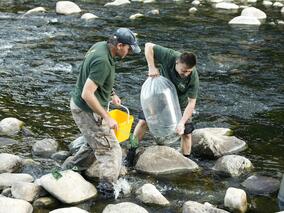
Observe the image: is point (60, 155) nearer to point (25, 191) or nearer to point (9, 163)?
point (9, 163)

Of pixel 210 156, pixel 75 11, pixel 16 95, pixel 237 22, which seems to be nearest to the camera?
pixel 210 156

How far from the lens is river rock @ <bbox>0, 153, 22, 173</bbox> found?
6.87 meters

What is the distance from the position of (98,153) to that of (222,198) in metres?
1.50

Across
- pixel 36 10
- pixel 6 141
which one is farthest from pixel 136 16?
pixel 6 141

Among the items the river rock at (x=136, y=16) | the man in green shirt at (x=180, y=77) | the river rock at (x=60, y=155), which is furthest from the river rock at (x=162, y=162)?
the river rock at (x=136, y=16)

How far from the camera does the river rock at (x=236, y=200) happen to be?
616 cm

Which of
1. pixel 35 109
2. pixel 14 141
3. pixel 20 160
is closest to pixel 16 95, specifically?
pixel 35 109

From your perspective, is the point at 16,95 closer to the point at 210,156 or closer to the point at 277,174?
the point at 210,156

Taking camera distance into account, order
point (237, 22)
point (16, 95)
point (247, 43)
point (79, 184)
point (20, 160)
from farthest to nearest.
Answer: point (237, 22) < point (247, 43) < point (16, 95) < point (20, 160) < point (79, 184)

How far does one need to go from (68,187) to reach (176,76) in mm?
1985

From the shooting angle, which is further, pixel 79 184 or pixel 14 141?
pixel 14 141

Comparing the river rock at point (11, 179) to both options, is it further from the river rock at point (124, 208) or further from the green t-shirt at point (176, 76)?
the green t-shirt at point (176, 76)

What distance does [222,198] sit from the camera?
6500mm

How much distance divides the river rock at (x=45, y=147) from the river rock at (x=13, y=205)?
5.74 ft
